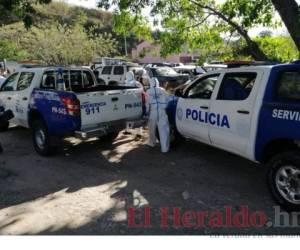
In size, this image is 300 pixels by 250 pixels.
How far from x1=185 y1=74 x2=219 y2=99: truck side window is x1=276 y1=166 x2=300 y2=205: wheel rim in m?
2.05

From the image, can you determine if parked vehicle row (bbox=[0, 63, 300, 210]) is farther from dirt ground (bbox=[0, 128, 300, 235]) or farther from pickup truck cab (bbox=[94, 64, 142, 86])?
pickup truck cab (bbox=[94, 64, 142, 86])

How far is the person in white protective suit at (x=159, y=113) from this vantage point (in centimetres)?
734

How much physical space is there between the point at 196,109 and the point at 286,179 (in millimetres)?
2238

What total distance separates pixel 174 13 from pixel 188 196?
7787 millimetres

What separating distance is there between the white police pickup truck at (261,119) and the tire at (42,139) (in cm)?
290

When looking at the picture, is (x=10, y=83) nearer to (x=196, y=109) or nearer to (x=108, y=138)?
(x=108, y=138)

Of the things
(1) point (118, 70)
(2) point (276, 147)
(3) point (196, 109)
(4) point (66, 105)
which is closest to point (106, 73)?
(1) point (118, 70)

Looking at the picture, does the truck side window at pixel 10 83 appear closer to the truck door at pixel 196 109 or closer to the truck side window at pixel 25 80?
the truck side window at pixel 25 80

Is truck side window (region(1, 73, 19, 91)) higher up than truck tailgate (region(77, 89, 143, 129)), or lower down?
higher up

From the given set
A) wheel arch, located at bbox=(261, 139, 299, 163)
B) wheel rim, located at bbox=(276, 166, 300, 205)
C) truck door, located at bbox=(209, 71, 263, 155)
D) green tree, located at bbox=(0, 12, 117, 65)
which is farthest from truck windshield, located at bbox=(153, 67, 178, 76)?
green tree, located at bbox=(0, 12, 117, 65)

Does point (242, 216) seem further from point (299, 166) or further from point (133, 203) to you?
point (133, 203)

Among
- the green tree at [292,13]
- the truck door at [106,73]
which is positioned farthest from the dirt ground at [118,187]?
the truck door at [106,73]

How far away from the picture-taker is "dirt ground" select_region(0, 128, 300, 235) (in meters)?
4.32

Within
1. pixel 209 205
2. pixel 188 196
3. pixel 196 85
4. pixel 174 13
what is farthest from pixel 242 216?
pixel 174 13
